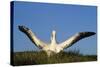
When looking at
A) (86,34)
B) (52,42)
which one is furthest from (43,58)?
(86,34)

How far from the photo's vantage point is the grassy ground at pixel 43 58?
2.19 metres

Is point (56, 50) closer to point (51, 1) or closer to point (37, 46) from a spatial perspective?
point (37, 46)

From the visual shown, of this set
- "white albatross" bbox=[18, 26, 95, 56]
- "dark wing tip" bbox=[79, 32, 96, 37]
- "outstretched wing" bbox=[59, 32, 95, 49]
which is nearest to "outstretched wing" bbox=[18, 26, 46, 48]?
"white albatross" bbox=[18, 26, 95, 56]

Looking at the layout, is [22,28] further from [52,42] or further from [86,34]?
[86,34]

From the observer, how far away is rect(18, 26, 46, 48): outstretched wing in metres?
2.22

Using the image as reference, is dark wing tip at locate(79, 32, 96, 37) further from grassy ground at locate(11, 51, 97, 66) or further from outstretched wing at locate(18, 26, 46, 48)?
outstretched wing at locate(18, 26, 46, 48)

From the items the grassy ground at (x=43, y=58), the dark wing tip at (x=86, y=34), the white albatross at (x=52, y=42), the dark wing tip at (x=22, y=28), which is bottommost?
the grassy ground at (x=43, y=58)

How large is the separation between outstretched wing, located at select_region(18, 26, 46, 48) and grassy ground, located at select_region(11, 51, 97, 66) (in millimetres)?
82

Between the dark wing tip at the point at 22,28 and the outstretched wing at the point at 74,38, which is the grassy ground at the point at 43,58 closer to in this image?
the outstretched wing at the point at 74,38

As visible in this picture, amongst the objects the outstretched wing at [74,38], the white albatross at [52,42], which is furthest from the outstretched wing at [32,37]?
the outstretched wing at [74,38]

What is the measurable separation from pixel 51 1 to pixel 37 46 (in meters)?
0.50

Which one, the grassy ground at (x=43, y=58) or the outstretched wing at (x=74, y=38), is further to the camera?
the outstretched wing at (x=74, y=38)
